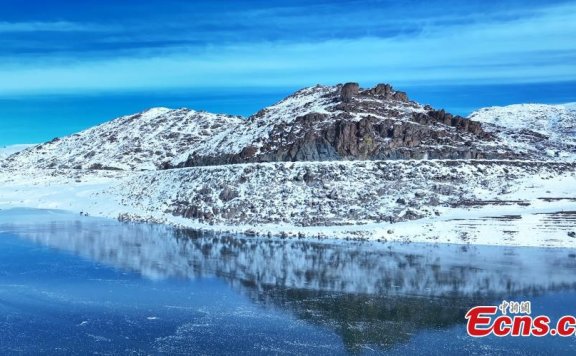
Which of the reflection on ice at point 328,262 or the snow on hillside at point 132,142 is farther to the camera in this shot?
the snow on hillside at point 132,142

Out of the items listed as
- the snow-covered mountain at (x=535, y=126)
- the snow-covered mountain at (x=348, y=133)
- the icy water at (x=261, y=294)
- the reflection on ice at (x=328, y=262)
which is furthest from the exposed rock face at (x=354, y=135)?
the icy water at (x=261, y=294)

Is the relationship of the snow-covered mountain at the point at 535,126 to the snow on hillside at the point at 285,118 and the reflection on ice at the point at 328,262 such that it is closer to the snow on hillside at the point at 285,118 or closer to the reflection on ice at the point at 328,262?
the snow on hillside at the point at 285,118

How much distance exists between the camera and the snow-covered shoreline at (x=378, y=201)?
68.8m

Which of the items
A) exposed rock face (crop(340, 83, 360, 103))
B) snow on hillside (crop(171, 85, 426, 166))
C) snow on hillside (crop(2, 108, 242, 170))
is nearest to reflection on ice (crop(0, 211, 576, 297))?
snow on hillside (crop(171, 85, 426, 166))

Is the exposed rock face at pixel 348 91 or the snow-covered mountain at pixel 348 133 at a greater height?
the exposed rock face at pixel 348 91

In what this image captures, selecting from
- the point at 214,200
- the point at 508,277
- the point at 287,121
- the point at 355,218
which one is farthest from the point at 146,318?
the point at 287,121

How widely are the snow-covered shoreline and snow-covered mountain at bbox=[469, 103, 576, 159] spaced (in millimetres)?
23323

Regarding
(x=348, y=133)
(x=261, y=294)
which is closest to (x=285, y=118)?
(x=348, y=133)

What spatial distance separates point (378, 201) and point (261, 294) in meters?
37.8

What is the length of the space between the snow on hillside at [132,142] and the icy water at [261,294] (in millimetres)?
86866

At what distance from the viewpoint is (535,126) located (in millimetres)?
160625

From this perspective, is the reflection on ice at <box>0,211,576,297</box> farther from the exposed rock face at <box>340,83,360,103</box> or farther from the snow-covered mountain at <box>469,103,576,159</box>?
the snow-covered mountain at <box>469,103,576,159</box>

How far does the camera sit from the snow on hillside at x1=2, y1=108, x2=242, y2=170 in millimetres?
154500

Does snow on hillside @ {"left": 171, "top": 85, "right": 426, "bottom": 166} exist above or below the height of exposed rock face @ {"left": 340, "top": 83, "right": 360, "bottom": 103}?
below
